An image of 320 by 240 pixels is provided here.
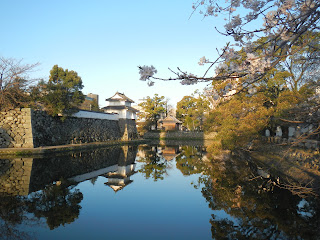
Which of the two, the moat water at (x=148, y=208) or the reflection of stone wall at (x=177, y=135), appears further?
the reflection of stone wall at (x=177, y=135)

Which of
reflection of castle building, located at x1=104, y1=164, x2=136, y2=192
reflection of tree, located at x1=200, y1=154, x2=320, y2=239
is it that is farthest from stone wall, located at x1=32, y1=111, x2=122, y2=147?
reflection of tree, located at x1=200, y1=154, x2=320, y2=239

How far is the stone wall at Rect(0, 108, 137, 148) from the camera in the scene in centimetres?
1466

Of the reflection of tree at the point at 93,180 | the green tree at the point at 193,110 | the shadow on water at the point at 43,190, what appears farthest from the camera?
the green tree at the point at 193,110

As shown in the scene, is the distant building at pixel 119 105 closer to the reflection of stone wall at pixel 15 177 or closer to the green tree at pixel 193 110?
the green tree at pixel 193 110

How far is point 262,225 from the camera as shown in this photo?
15.2ft

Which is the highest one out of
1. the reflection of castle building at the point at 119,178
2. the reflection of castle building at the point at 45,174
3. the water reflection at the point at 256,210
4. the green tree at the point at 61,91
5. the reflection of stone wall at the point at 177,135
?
the green tree at the point at 61,91

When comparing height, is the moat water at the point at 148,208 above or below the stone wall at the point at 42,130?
below

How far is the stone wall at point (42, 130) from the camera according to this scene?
577 inches

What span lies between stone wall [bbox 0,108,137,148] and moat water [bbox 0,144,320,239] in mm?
5969

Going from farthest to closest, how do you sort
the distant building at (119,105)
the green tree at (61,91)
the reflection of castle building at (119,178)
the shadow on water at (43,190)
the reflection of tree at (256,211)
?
1. the distant building at (119,105)
2. the green tree at (61,91)
3. the reflection of castle building at (119,178)
4. the shadow on water at (43,190)
5. the reflection of tree at (256,211)

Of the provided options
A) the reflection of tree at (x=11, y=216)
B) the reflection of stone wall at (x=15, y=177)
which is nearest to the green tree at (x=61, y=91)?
the reflection of stone wall at (x=15, y=177)

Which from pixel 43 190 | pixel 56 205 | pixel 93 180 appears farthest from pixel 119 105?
Answer: pixel 56 205

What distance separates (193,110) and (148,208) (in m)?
34.3

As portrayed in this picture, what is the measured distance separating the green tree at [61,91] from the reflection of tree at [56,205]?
1155 cm
